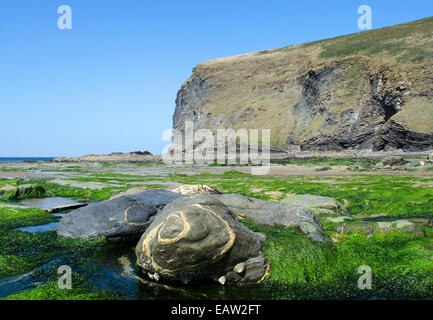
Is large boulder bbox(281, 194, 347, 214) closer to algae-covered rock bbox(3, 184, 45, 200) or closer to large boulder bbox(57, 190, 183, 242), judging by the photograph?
large boulder bbox(57, 190, 183, 242)

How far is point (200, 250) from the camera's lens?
6781mm

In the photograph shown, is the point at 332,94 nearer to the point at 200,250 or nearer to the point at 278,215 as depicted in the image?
the point at 278,215

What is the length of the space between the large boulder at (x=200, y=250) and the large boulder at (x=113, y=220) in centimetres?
250

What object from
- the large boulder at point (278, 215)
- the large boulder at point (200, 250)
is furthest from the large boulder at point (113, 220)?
the large boulder at point (278, 215)

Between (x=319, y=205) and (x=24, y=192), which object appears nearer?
(x=319, y=205)

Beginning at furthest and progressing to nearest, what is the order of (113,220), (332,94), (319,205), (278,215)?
(332,94)
(319,205)
(278,215)
(113,220)

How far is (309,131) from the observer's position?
79.6m

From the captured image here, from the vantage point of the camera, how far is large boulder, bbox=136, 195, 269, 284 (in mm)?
6801

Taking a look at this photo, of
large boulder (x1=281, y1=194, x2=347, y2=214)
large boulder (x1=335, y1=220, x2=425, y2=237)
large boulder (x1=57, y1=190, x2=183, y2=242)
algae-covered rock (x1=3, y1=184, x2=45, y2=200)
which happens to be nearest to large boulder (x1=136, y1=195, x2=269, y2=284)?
large boulder (x1=57, y1=190, x2=183, y2=242)

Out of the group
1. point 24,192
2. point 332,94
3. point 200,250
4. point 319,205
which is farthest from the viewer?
point 332,94

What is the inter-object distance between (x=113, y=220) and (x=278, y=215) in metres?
5.23

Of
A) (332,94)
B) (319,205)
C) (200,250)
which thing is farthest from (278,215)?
(332,94)

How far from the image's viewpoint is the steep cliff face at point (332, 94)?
205 ft

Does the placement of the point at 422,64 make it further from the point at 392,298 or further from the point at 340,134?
the point at 392,298
